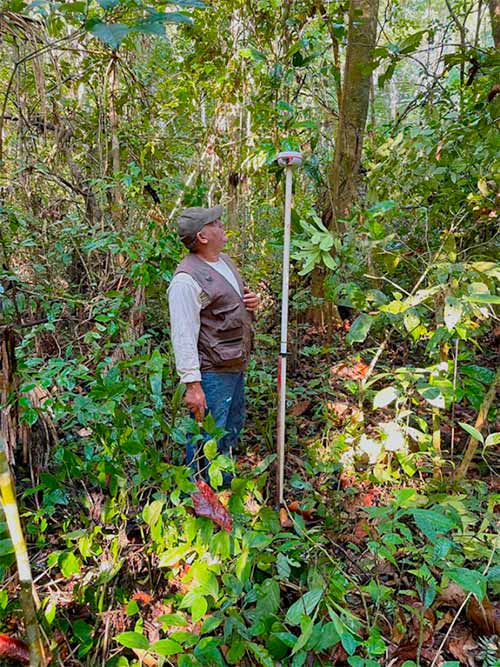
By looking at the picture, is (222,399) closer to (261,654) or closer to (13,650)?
(261,654)

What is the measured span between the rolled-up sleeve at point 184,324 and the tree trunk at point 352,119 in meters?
1.73

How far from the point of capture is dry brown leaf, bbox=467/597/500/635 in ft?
5.25

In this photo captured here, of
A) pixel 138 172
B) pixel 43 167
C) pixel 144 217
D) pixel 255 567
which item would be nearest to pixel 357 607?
pixel 255 567

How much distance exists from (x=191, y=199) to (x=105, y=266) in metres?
0.76

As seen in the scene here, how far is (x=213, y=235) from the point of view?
2404 millimetres

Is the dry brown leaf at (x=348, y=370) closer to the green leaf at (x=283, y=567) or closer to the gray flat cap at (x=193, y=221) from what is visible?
the gray flat cap at (x=193, y=221)

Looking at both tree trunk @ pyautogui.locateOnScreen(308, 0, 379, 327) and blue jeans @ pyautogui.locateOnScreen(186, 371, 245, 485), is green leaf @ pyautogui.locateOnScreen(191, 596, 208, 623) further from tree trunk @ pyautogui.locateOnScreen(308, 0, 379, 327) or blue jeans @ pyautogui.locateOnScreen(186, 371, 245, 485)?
tree trunk @ pyautogui.locateOnScreen(308, 0, 379, 327)

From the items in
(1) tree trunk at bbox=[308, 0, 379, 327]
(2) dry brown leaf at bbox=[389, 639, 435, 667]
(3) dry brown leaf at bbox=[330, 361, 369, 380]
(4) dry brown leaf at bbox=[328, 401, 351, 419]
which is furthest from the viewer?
(1) tree trunk at bbox=[308, 0, 379, 327]

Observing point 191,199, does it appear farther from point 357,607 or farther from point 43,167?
point 357,607

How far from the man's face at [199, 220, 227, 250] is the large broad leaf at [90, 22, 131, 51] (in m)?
1.57

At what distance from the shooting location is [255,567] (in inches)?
67.9

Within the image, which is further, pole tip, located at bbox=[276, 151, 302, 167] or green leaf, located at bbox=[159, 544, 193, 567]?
pole tip, located at bbox=[276, 151, 302, 167]

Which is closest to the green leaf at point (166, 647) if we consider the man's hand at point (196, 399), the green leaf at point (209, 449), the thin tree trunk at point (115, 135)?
the green leaf at point (209, 449)

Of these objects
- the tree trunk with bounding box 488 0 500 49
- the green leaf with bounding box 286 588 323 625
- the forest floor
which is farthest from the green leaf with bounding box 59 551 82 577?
the tree trunk with bounding box 488 0 500 49
